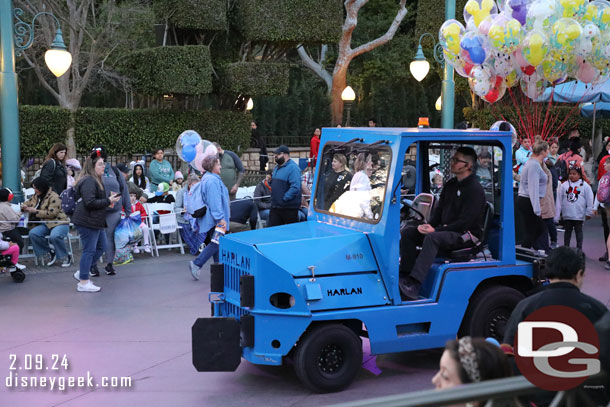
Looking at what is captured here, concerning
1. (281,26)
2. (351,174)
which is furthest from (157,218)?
(281,26)

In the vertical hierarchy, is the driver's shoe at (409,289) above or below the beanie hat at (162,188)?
below

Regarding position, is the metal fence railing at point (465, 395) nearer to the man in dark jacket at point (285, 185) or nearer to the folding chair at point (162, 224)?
the man in dark jacket at point (285, 185)

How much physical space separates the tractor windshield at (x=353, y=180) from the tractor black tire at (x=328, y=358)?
107cm

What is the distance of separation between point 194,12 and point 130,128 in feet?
12.1

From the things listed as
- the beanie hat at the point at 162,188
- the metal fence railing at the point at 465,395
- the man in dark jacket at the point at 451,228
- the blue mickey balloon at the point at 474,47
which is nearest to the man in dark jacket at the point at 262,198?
the beanie hat at the point at 162,188

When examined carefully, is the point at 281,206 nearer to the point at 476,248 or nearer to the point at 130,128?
the point at 476,248

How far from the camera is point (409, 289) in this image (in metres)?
6.92

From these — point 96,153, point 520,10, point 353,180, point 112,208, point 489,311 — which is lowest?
point 489,311

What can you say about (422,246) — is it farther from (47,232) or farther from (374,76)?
→ (374,76)

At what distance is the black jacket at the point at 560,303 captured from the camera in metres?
4.20

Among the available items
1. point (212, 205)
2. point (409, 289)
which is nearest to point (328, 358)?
point (409, 289)

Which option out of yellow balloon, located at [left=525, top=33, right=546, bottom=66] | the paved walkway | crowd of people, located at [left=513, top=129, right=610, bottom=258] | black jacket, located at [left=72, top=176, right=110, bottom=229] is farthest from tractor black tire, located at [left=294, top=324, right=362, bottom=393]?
yellow balloon, located at [left=525, top=33, right=546, bottom=66]

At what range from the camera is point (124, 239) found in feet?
39.8

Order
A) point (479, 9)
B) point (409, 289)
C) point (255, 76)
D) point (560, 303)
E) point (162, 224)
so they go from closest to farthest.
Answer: point (560, 303) < point (409, 289) < point (162, 224) < point (479, 9) < point (255, 76)
